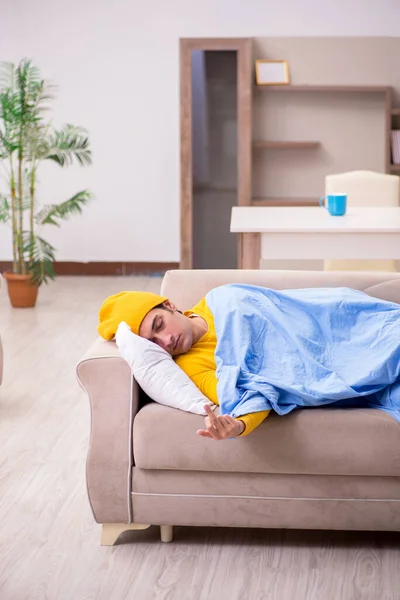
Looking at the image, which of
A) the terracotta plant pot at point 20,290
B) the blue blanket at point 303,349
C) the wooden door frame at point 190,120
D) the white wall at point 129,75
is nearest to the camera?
the blue blanket at point 303,349

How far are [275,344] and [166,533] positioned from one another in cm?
61

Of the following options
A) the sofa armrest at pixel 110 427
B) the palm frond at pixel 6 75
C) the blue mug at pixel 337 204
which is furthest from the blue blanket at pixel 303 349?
the palm frond at pixel 6 75

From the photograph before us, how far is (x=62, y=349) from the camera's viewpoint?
15.4ft

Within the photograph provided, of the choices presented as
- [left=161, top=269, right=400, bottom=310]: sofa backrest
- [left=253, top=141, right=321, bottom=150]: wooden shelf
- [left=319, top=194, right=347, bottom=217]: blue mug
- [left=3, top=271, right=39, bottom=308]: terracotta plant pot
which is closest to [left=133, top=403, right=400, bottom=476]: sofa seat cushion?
[left=161, top=269, right=400, bottom=310]: sofa backrest

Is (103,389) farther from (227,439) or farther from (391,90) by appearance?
(391,90)

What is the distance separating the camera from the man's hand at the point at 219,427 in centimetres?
209

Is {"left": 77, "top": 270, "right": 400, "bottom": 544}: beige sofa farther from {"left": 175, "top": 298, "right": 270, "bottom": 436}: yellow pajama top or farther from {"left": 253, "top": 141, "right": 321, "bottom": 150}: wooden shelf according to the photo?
{"left": 253, "top": 141, "right": 321, "bottom": 150}: wooden shelf

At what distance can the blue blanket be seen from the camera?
7.55ft

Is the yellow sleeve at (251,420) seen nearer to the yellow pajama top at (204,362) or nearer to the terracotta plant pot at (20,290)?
the yellow pajama top at (204,362)

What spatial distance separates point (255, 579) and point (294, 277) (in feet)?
3.33

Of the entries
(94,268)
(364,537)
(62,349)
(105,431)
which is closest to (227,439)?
(105,431)

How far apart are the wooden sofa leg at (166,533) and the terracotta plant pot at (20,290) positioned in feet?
11.6

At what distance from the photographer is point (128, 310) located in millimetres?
2477

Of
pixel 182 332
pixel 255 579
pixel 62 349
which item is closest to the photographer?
pixel 255 579
